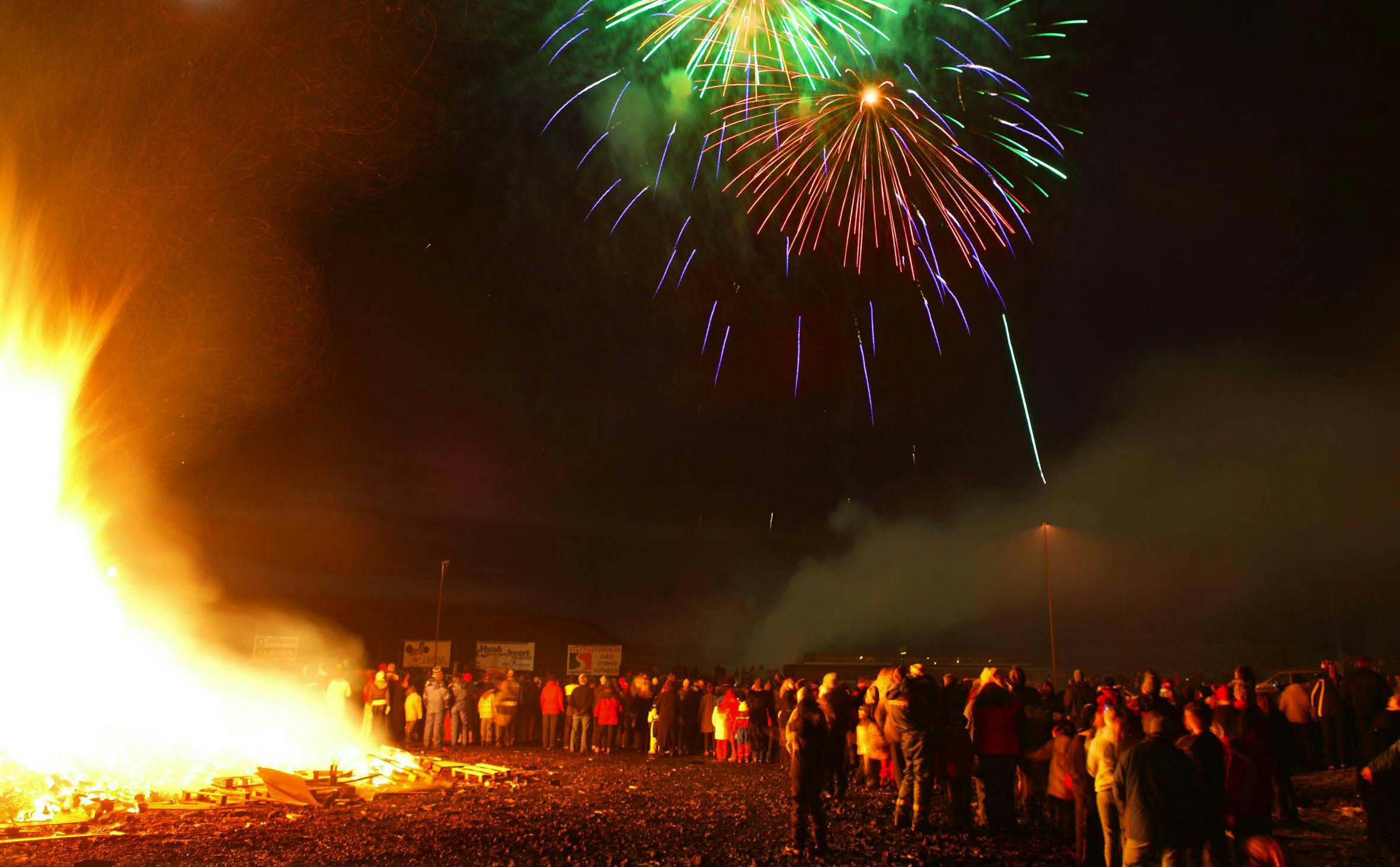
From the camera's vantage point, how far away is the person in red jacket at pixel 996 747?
10.7m

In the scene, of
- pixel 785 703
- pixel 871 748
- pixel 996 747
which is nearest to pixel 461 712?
pixel 785 703

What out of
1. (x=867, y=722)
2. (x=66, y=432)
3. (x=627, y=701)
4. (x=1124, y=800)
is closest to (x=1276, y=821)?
(x=867, y=722)

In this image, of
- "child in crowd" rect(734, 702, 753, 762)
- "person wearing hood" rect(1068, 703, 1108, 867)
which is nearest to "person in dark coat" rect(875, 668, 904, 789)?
"person wearing hood" rect(1068, 703, 1108, 867)

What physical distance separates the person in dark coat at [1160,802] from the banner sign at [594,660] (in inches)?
1226

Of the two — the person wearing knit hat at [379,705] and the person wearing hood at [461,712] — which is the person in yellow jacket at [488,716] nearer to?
the person wearing hood at [461,712]

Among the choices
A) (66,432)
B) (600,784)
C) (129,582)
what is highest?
(66,432)

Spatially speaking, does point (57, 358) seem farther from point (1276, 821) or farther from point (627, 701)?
point (1276, 821)

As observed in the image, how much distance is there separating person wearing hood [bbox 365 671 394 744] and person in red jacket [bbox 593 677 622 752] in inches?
185

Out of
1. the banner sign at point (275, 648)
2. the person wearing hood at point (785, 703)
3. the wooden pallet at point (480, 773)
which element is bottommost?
the wooden pallet at point (480, 773)

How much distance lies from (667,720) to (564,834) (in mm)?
10915

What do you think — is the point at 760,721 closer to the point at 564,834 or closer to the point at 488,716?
the point at 488,716

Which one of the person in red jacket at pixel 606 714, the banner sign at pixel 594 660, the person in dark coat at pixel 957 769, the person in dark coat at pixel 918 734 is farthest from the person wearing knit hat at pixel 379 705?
the banner sign at pixel 594 660

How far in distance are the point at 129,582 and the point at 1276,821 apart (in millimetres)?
20125

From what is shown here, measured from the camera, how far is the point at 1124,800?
22.7 feet
